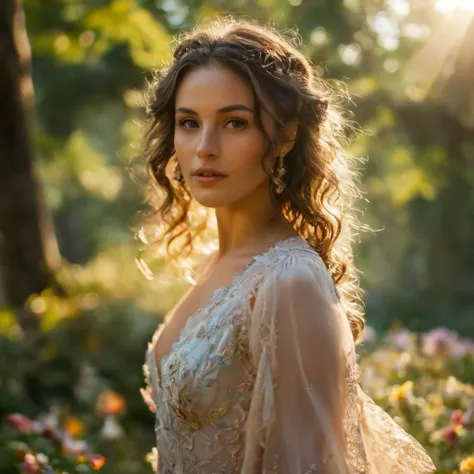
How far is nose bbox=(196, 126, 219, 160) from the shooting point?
2422mm

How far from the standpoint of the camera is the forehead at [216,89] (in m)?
2.42

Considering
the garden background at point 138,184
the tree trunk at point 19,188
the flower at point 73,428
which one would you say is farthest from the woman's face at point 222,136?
the tree trunk at point 19,188

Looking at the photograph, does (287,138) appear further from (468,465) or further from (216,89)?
(468,465)

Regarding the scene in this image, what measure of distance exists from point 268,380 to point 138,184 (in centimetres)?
778

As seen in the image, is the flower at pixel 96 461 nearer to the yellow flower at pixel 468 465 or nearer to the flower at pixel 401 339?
the yellow flower at pixel 468 465

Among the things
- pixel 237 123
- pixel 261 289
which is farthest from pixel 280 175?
pixel 261 289

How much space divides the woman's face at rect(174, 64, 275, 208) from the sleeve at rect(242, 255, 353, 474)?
16.2 inches

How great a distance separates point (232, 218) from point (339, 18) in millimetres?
5443

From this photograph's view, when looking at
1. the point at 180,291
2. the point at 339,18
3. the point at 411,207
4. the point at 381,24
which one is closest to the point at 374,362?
the point at 339,18

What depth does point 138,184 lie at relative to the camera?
977 centimetres

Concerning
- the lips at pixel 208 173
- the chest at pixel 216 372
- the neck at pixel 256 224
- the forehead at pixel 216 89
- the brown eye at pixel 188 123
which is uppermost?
the forehead at pixel 216 89

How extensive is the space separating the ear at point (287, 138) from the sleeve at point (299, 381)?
0.49 m

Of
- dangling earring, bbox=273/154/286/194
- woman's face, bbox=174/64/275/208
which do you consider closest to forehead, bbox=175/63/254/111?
woman's face, bbox=174/64/275/208

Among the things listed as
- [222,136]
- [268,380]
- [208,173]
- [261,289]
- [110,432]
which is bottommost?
[110,432]
